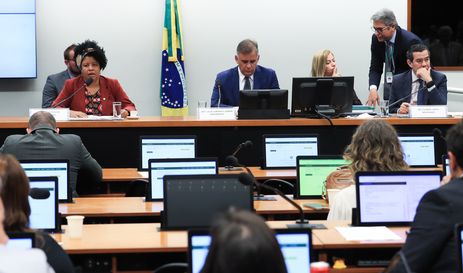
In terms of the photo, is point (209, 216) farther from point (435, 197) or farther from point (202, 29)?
point (202, 29)

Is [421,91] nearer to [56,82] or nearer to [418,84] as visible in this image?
[418,84]

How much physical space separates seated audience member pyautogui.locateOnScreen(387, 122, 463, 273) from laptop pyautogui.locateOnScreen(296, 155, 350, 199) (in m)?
2.77

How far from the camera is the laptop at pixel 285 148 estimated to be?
7.89 meters

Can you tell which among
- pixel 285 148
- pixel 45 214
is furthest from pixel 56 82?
pixel 45 214

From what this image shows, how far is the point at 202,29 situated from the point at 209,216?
22.0 feet

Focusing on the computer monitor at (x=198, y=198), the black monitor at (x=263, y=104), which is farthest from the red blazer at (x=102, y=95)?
the computer monitor at (x=198, y=198)

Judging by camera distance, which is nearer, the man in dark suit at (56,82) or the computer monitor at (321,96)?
the computer monitor at (321,96)

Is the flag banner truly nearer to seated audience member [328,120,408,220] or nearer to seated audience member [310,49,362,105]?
seated audience member [310,49,362,105]

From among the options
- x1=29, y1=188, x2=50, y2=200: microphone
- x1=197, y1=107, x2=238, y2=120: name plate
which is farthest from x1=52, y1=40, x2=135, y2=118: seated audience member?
x1=29, y1=188, x2=50, y2=200: microphone

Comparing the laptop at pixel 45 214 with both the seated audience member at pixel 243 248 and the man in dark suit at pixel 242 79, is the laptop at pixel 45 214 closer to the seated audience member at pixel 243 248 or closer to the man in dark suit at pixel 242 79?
the seated audience member at pixel 243 248

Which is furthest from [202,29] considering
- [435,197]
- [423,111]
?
[435,197]

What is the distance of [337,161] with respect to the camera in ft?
22.1

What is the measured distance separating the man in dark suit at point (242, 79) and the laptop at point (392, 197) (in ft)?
14.8

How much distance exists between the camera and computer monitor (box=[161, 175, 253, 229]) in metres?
5.05
